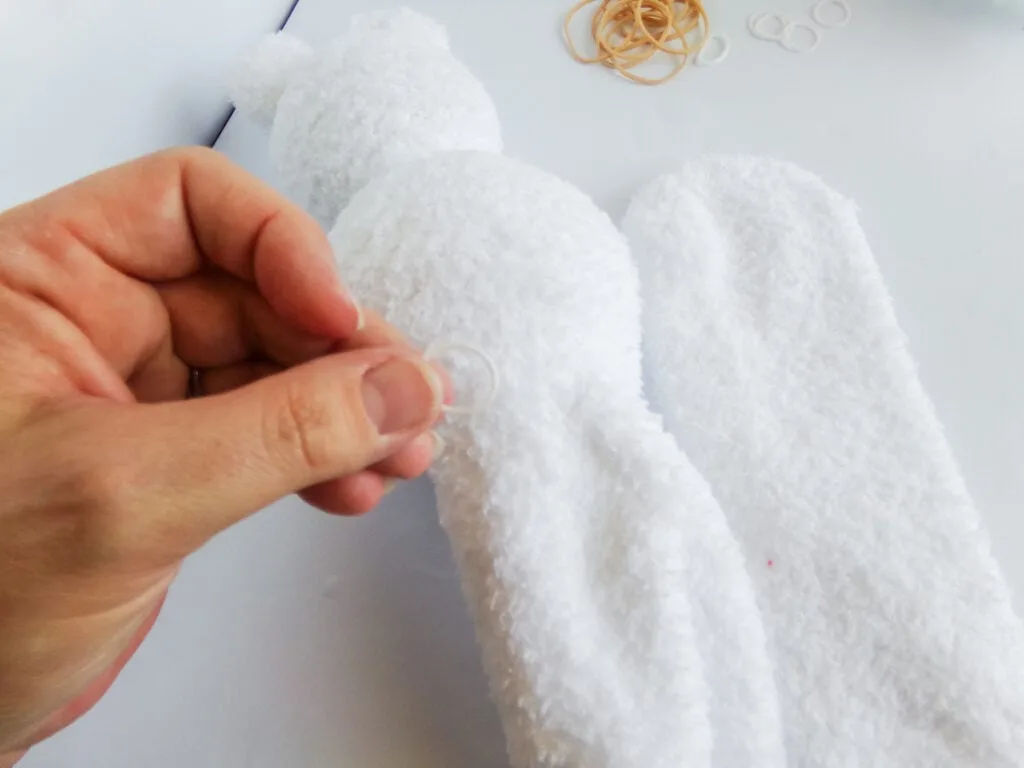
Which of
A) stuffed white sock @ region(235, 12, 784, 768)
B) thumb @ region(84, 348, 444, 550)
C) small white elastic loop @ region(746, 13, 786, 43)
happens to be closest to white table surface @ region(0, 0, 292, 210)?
stuffed white sock @ region(235, 12, 784, 768)

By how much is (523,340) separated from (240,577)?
231mm

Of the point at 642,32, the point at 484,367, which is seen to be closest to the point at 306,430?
the point at 484,367

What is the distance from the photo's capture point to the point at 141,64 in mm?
646

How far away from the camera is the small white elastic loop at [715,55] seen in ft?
2.47

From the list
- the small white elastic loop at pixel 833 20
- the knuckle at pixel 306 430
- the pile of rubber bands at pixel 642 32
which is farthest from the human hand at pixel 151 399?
the small white elastic loop at pixel 833 20

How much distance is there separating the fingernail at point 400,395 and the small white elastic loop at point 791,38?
0.52 meters

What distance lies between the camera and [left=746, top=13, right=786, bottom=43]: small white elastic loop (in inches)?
29.9

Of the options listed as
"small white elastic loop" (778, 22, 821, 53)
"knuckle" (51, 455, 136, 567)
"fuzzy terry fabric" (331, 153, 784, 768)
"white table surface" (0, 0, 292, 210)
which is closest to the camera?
"knuckle" (51, 455, 136, 567)

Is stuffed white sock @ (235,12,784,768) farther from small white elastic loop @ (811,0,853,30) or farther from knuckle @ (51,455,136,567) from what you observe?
small white elastic loop @ (811,0,853,30)

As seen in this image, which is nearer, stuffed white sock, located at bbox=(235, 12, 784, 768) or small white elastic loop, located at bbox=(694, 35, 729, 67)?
stuffed white sock, located at bbox=(235, 12, 784, 768)

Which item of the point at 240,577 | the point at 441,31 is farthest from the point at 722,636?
the point at 441,31

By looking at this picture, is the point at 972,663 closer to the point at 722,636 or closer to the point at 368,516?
the point at 722,636

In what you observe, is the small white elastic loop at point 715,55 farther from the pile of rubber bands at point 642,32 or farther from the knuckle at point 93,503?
the knuckle at point 93,503

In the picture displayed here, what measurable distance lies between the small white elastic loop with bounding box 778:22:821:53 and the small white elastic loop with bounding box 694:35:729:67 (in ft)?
0.15
